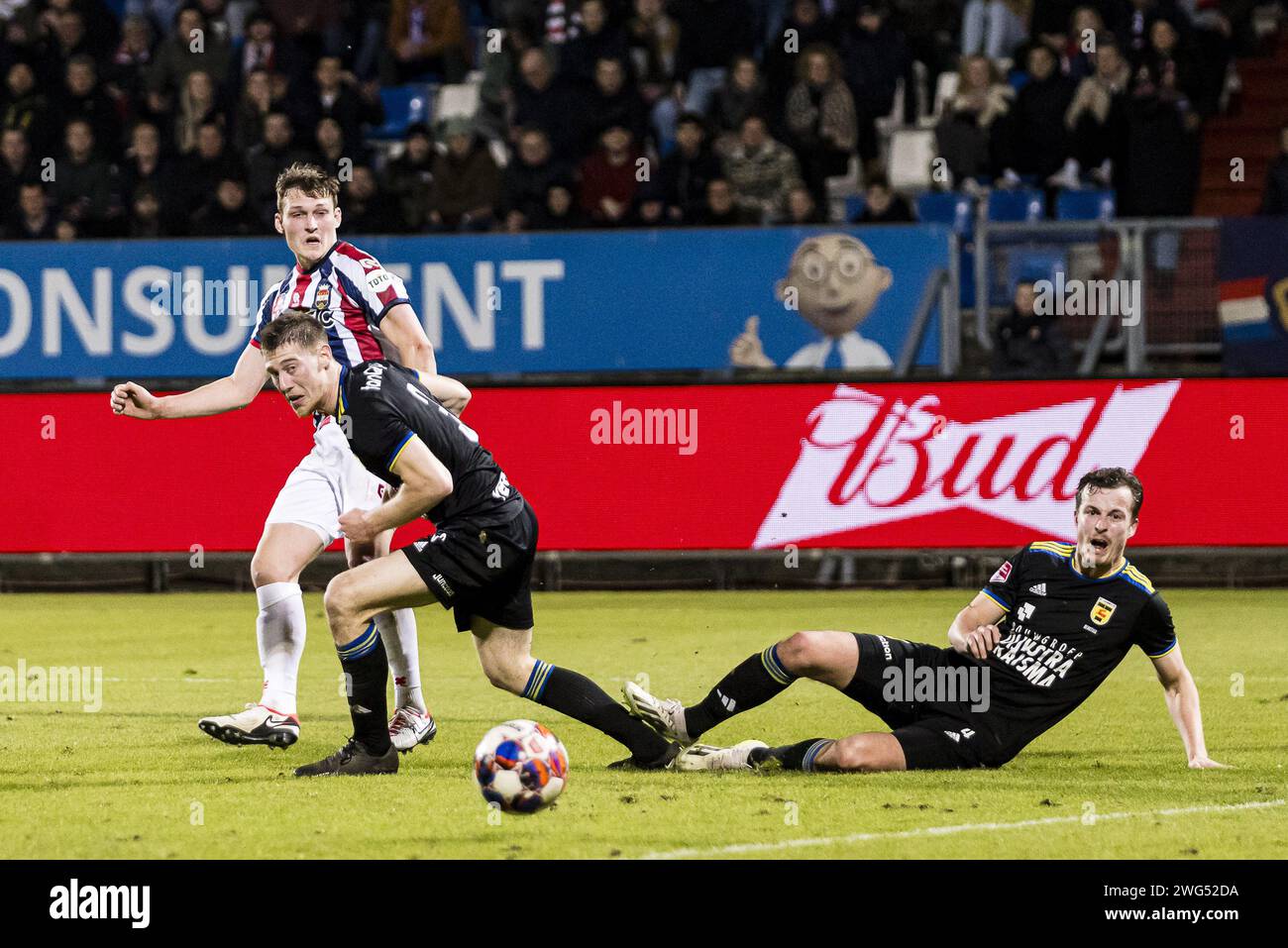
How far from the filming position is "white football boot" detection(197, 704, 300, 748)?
25.3ft

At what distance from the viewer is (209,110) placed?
17.6m

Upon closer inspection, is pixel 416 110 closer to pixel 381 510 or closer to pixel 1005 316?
pixel 1005 316

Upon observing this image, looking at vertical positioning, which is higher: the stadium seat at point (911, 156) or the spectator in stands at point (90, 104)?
the spectator in stands at point (90, 104)

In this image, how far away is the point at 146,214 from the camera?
16.5m

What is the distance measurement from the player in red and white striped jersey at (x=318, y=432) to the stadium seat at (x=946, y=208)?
864cm

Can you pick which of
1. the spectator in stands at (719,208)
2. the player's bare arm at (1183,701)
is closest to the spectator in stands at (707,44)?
the spectator in stands at (719,208)

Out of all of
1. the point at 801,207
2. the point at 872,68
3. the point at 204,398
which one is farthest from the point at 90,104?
the point at 204,398

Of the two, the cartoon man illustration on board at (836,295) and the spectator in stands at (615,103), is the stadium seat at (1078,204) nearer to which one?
the cartoon man illustration on board at (836,295)

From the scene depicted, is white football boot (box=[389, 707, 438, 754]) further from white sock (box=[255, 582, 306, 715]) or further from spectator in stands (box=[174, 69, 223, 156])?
spectator in stands (box=[174, 69, 223, 156])

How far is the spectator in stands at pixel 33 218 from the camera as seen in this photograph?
638 inches

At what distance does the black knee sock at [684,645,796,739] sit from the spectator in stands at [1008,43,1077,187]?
32.9ft

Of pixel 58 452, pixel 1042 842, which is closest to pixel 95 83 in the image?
pixel 58 452

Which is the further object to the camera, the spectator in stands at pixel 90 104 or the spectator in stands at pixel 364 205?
the spectator in stands at pixel 90 104

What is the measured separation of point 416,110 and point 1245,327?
862cm
